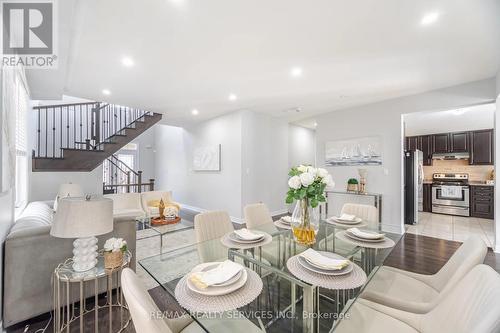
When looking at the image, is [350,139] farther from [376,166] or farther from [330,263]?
[330,263]

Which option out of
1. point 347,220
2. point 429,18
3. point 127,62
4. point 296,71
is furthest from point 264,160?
point 429,18

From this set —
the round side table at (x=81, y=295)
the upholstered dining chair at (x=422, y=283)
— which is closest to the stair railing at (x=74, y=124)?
the round side table at (x=81, y=295)

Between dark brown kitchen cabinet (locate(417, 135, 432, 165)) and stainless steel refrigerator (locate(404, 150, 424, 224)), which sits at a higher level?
dark brown kitchen cabinet (locate(417, 135, 432, 165))

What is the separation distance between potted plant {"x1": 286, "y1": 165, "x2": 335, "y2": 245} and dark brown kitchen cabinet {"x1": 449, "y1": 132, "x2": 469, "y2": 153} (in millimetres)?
6520

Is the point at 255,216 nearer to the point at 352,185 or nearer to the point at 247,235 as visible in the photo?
the point at 247,235

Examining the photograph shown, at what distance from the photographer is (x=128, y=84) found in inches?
145

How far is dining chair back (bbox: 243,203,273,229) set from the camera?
95.6 inches

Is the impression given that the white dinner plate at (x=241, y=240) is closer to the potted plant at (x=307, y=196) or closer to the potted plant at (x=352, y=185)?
the potted plant at (x=307, y=196)

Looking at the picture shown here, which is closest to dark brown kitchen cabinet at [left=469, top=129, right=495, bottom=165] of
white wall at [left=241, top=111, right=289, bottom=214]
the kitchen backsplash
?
the kitchen backsplash

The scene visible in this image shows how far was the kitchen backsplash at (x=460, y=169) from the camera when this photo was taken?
5.72m

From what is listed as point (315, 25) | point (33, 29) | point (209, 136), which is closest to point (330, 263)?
point (315, 25)

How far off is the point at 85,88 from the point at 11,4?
236cm

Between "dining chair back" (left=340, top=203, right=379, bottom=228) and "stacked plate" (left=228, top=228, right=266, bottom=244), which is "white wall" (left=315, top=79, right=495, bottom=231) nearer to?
"dining chair back" (left=340, top=203, right=379, bottom=228)

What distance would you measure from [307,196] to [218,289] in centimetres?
93
